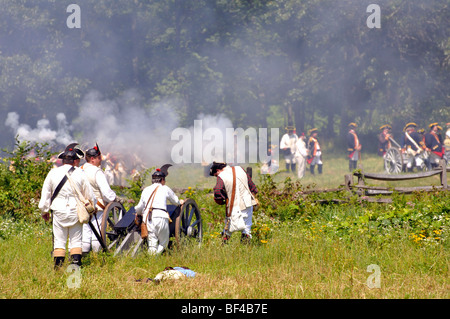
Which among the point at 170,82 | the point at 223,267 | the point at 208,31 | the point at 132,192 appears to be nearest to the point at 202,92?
the point at 170,82

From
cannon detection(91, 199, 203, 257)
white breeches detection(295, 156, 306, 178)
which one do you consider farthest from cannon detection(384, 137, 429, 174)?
cannon detection(91, 199, 203, 257)

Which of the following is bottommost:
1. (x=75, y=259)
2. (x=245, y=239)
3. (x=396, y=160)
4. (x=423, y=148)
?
(x=75, y=259)

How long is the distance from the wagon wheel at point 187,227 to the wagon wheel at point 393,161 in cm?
1169

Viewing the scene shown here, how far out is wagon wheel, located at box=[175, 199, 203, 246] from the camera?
7344mm

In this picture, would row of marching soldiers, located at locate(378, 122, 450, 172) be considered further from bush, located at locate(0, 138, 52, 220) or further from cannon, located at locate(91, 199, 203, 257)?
cannon, located at locate(91, 199, 203, 257)

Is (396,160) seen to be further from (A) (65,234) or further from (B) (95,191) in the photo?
(A) (65,234)

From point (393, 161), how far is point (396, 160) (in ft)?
0.39

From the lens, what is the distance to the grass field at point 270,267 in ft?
18.0

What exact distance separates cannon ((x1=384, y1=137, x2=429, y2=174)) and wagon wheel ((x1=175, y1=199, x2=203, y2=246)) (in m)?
11.3

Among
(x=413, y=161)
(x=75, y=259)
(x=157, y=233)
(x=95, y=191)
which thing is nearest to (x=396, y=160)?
(x=413, y=161)

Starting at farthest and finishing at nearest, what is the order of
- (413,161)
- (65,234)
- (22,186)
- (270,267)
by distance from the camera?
(413,161), (22,186), (270,267), (65,234)

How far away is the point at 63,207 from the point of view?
6.33m

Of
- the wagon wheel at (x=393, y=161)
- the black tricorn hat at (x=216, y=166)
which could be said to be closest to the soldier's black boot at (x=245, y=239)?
the black tricorn hat at (x=216, y=166)

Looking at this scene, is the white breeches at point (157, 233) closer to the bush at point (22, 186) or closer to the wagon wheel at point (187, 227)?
the wagon wheel at point (187, 227)
